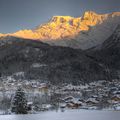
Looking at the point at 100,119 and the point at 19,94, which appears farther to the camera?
the point at 19,94

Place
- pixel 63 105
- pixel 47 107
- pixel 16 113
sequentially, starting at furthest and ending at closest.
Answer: pixel 63 105, pixel 47 107, pixel 16 113

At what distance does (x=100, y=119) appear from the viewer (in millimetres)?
104312

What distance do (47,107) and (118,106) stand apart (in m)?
34.9

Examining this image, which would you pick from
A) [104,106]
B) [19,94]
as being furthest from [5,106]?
[104,106]

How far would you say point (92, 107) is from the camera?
19425cm

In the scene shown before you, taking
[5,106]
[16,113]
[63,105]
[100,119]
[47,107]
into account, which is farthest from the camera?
[63,105]

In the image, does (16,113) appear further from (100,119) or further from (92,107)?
(92,107)

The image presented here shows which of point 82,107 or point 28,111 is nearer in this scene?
point 28,111

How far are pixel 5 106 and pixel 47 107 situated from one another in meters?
A: 23.2

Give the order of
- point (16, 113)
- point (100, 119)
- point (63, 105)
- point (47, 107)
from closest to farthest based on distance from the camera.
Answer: point (100, 119) < point (16, 113) < point (47, 107) < point (63, 105)

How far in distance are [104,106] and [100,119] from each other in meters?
92.0

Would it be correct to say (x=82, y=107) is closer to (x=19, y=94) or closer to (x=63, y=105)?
(x=63, y=105)

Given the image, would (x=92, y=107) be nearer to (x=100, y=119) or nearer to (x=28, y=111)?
(x=28, y=111)

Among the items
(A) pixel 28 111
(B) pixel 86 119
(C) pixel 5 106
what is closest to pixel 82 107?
(C) pixel 5 106
